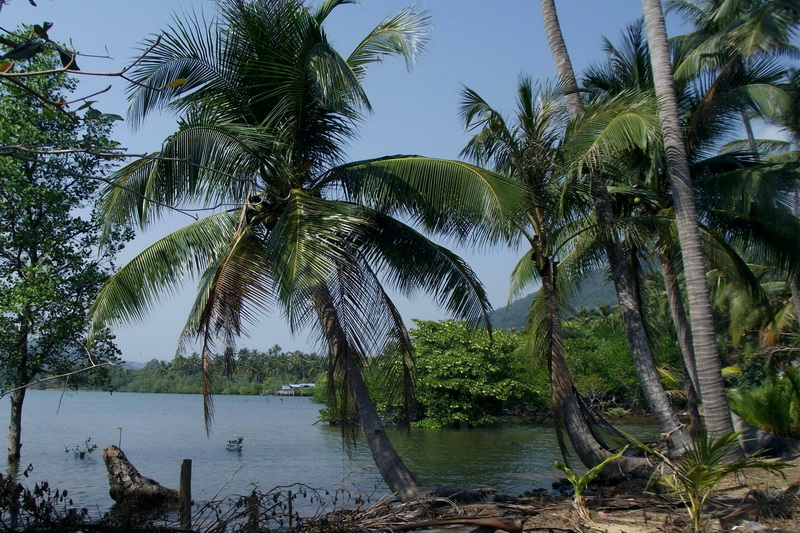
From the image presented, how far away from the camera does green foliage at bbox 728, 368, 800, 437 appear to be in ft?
39.5

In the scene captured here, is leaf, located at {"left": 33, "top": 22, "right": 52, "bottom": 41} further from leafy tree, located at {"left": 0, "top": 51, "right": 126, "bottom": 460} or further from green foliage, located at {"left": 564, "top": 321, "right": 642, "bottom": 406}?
green foliage, located at {"left": 564, "top": 321, "right": 642, "bottom": 406}

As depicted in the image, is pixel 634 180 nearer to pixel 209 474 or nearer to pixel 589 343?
pixel 209 474

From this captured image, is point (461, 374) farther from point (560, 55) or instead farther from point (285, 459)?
point (560, 55)

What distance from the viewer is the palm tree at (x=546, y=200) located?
10.5 metres

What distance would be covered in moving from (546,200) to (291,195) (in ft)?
14.7

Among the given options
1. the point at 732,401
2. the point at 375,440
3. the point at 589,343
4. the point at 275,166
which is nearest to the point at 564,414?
the point at 375,440

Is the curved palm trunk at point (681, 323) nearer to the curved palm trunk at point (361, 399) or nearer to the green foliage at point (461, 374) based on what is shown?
the curved palm trunk at point (361, 399)

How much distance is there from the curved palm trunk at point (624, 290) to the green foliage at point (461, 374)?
13.9 m

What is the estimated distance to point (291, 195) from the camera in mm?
8633

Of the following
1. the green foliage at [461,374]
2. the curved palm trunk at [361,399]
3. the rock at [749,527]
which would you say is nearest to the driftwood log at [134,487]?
the curved palm trunk at [361,399]

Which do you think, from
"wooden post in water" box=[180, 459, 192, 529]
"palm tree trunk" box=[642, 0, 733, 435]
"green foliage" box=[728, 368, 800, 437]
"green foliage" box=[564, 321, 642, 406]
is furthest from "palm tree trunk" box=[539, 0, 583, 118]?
"green foliage" box=[564, 321, 642, 406]

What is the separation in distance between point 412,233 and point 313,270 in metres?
2.73

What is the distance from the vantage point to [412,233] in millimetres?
9711

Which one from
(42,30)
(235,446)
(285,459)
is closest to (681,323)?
(285,459)
